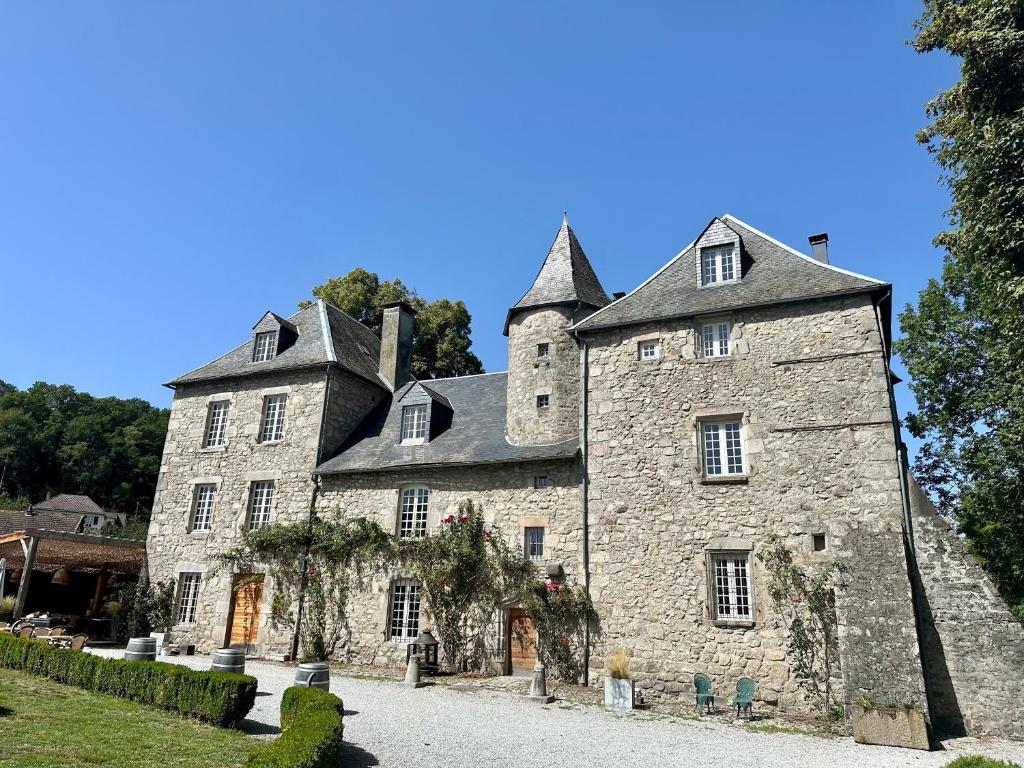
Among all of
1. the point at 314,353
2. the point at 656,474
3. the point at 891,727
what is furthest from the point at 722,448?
the point at 314,353

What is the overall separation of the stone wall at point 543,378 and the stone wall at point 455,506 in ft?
3.50

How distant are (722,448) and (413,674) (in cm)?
761

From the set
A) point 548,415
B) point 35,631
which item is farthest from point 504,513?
point 35,631

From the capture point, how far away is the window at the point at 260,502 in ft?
55.9

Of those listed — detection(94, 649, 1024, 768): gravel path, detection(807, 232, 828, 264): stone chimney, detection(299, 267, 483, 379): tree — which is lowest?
detection(94, 649, 1024, 768): gravel path

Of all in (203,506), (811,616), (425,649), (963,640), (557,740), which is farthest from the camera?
(203,506)

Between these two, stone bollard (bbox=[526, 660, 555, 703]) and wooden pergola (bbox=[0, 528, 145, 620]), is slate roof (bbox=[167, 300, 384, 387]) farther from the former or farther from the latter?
stone bollard (bbox=[526, 660, 555, 703])

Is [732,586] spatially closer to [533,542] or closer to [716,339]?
[533,542]

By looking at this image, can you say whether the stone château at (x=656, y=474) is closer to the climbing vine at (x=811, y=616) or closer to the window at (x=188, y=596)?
the window at (x=188, y=596)

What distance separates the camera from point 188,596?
17.2 meters

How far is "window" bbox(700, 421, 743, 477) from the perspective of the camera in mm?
12891

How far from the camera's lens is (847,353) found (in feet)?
40.9

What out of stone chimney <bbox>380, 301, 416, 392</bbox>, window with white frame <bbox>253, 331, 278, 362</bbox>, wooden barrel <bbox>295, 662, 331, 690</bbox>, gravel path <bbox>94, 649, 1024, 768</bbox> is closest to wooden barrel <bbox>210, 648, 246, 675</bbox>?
gravel path <bbox>94, 649, 1024, 768</bbox>

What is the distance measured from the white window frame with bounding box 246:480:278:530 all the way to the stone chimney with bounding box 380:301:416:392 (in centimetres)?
452
